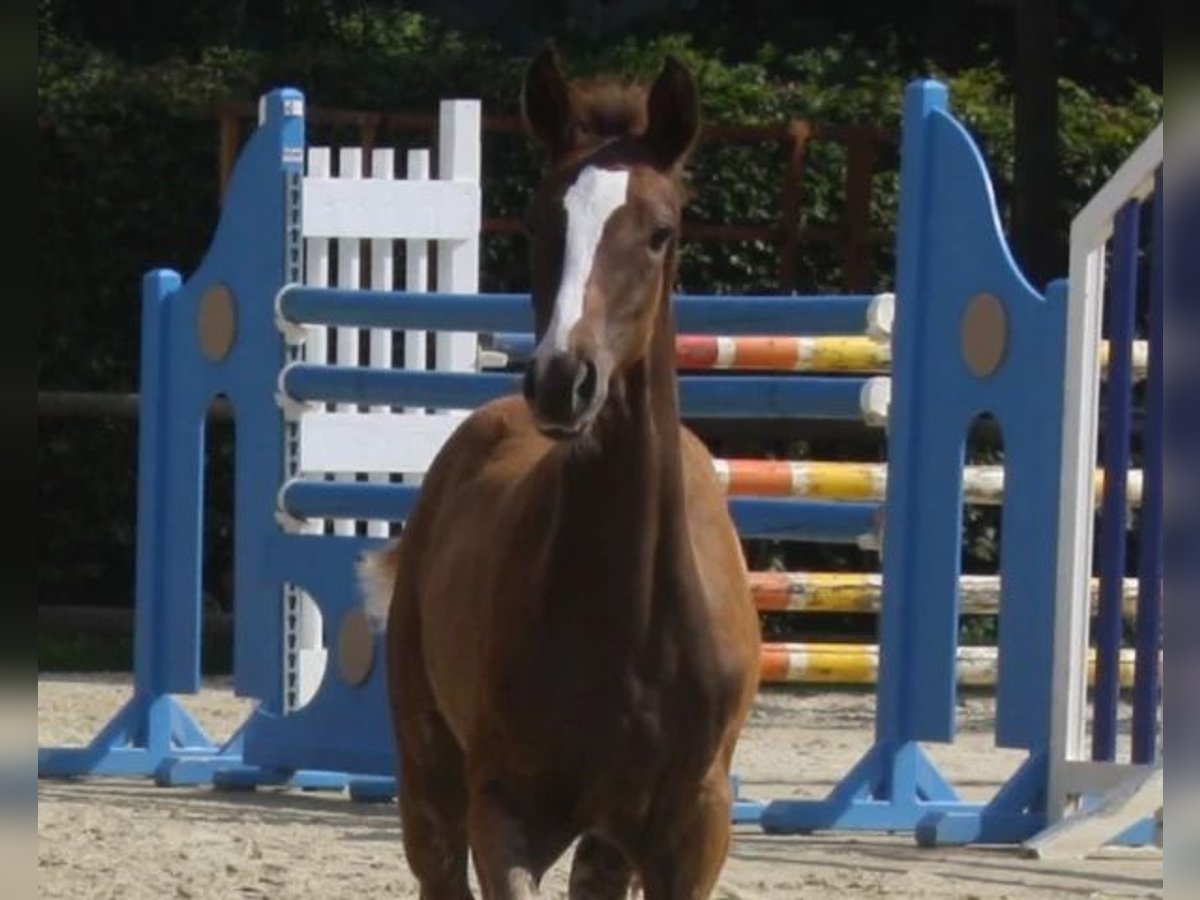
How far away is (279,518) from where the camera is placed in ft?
27.6

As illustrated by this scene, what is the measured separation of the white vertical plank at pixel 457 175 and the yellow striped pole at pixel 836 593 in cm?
144

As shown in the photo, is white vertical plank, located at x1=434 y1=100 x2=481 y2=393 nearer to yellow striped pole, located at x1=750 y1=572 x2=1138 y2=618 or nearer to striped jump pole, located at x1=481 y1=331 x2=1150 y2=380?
striped jump pole, located at x1=481 y1=331 x2=1150 y2=380

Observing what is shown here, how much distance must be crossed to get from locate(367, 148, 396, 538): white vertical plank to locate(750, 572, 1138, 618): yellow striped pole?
4.59 ft

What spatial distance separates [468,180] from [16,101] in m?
7.45

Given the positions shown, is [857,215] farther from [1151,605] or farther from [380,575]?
[380,575]

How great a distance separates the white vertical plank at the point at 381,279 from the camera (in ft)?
28.6

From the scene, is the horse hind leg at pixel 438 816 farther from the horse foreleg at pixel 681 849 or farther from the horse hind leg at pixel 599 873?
the horse foreleg at pixel 681 849

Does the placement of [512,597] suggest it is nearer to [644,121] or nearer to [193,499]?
[644,121]

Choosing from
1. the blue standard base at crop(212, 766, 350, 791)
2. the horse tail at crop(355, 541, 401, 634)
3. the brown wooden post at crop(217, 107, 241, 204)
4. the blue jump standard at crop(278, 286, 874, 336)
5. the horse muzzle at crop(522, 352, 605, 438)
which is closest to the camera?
Result: the horse muzzle at crop(522, 352, 605, 438)

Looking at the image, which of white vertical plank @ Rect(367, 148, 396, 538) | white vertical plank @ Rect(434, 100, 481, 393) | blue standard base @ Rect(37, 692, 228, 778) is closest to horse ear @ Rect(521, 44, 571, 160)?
white vertical plank @ Rect(367, 148, 396, 538)

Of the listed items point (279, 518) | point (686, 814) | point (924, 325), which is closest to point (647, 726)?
point (686, 814)

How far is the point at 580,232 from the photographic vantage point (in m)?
3.96

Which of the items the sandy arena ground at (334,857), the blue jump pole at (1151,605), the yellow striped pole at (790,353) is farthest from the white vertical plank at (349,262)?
the blue jump pole at (1151,605)

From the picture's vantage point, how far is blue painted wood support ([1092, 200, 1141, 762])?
6938mm
